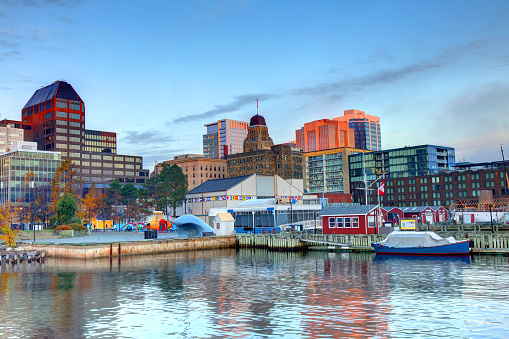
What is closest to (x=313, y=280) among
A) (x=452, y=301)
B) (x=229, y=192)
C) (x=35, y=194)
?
(x=452, y=301)

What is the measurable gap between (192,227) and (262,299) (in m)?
61.7

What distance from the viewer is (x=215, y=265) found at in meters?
62.3

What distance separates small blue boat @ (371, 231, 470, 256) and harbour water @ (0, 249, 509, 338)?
3649 millimetres

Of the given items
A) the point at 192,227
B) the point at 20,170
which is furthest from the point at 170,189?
the point at 192,227

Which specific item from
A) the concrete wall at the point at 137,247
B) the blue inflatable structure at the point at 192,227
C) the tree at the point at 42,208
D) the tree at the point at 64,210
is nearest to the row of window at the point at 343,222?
the concrete wall at the point at 137,247

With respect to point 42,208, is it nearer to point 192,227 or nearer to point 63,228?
point 63,228

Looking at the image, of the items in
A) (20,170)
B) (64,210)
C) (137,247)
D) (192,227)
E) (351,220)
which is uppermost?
(20,170)

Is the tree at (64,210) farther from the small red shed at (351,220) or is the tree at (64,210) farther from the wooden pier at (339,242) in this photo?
the small red shed at (351,220)

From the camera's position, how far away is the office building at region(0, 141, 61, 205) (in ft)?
616

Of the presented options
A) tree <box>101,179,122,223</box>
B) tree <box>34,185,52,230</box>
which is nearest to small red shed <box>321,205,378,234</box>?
tree <box>34,185,52,230</box>

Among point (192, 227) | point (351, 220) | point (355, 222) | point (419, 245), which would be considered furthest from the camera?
point (192, 227)

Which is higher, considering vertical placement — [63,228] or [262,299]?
[63,228]

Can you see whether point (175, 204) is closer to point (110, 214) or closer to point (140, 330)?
point (110, 214)

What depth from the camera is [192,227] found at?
9769cm
